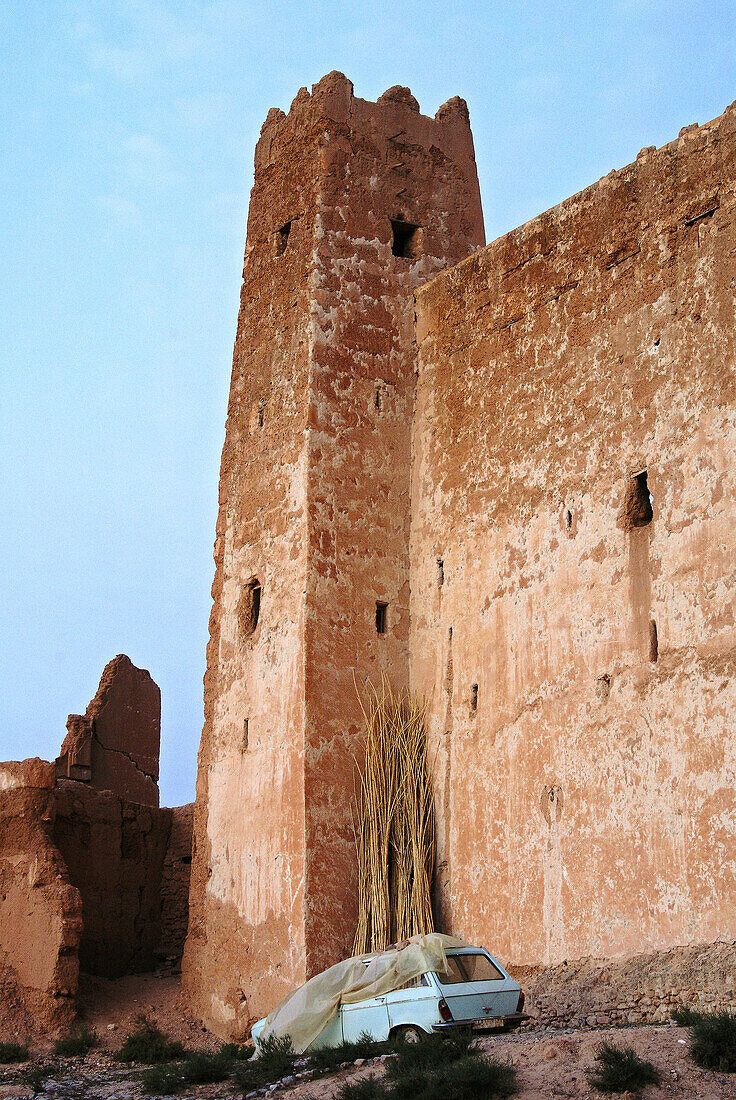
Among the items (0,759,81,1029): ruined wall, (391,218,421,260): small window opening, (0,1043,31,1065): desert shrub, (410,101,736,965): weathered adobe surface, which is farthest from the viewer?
(391,218,421,260): small window opening

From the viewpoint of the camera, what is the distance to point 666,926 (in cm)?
1004

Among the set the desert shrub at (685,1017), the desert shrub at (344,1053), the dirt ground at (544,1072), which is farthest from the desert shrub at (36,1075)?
the desert shrub at (685,1017)

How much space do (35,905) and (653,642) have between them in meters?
7.34

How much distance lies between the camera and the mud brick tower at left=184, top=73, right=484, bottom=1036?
12969 mm

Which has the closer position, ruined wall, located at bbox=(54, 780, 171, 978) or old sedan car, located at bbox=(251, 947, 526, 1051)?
old sedan car, located at bbox=(251, 947, 526, 1051)

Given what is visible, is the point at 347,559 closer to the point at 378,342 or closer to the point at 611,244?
the point at 378,342

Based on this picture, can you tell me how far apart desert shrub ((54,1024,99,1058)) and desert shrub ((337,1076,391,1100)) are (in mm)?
5018

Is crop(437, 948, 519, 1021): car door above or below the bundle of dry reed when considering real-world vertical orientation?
below

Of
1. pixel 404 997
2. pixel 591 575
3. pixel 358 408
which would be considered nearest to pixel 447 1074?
pixel 404 997

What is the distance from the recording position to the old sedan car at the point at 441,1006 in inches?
363

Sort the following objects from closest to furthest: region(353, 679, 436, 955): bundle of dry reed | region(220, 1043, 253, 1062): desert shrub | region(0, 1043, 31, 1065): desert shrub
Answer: region(220, 1043, 253, 1062): desert shrub < region(0, 1043, 31, 1065): desert shrub < region(353, 679, 436, 955): bundle of dry reed

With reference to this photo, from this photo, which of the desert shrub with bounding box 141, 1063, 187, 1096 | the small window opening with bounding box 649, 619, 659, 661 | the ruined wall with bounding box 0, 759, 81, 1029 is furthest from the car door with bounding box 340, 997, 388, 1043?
the ruined wall with bounding box 0, 759, 81, 1029

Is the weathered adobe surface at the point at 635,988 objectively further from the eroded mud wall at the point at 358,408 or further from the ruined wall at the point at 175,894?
the ruined wall at the point at 175,894

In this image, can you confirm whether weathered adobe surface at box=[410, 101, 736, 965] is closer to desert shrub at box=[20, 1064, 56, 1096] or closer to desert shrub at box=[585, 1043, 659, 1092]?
desert shrub at box=[585, 1043, 659, 1092]
